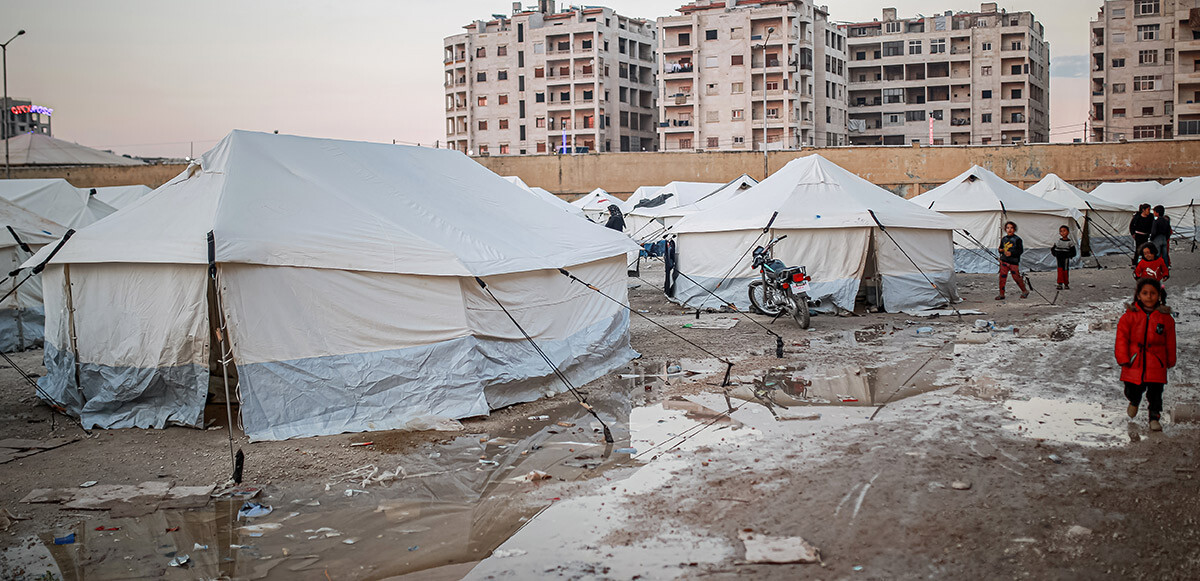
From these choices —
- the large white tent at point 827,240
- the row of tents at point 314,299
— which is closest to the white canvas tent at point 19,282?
the row of tents at point 314,299

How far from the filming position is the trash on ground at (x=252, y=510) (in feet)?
18.0

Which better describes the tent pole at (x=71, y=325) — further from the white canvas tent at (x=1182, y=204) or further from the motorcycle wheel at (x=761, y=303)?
the white canvas tent at (x=1182, y=204)

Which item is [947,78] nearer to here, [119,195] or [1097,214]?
[1097,214]

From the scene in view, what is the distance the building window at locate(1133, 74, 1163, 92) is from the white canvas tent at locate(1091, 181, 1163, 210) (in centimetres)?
3746

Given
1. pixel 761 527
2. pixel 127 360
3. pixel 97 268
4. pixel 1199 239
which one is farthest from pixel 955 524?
pixel 1199 239

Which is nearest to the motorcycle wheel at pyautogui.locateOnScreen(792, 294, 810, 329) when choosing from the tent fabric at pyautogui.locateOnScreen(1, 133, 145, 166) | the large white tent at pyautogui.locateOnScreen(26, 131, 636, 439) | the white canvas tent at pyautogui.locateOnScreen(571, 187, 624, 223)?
the large white tent at pyautogui.locateOnScreen(26, 131, 636, 439)

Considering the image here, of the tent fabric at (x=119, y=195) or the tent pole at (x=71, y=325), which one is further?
the tent fabric at (x=119, y=195)

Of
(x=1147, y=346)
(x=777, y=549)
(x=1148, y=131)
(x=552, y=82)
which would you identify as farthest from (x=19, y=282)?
(x=1148, y=131)

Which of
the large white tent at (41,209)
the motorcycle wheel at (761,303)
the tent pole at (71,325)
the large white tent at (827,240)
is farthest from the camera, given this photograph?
the large white tent at (827,240)

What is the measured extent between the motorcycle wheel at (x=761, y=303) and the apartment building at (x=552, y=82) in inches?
2264

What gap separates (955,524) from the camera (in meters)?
4.88

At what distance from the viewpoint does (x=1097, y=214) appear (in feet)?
92.7

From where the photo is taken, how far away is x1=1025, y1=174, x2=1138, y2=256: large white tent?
1090 inches

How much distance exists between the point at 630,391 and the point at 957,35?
76.1 m
